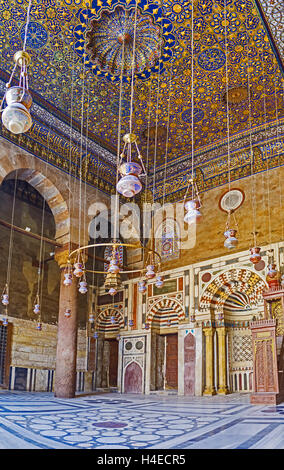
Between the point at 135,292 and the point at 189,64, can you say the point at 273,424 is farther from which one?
the point at 135,292

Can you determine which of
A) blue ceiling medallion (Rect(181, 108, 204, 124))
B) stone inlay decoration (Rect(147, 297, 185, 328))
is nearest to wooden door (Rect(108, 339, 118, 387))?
stone inlay decoration (Rect(147, 297, 185, 328))

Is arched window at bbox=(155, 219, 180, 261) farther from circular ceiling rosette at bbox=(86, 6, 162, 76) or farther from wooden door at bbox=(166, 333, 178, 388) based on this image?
circular ceiling rosette at bbox=(86, 6, 162, 76)

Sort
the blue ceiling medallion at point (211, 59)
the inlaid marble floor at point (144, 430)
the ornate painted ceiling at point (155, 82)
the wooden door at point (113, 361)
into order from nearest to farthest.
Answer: the inlaid marble floor at point (144, 430) < the ornate painted ceiling at point (155, 82) < the blue ceiling medallion at point (211, 59) < the wooden door at point (113, 361)

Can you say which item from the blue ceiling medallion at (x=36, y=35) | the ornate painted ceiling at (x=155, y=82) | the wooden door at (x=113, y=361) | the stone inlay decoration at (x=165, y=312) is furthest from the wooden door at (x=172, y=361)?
the blue ceiling medallion at (x=36, y=35)

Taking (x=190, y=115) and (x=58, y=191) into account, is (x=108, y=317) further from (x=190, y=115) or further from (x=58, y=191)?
(x=190, y=115)

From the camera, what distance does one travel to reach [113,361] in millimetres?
13141

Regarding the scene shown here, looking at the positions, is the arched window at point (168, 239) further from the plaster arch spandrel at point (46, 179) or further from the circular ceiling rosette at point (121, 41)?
the circular ceiling rosette at point (121, 41)

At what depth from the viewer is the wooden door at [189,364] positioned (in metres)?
9.79

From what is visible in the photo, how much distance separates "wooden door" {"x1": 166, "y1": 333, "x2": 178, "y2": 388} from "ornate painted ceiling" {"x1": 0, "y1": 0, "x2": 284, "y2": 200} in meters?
3.99

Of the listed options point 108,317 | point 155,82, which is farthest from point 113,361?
point 155,82

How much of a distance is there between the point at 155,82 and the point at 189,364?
644 centimetres

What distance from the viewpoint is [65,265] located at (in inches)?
384

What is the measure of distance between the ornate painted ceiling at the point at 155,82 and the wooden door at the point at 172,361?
3992 mm

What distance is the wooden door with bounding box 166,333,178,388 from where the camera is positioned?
1130 centimetres
